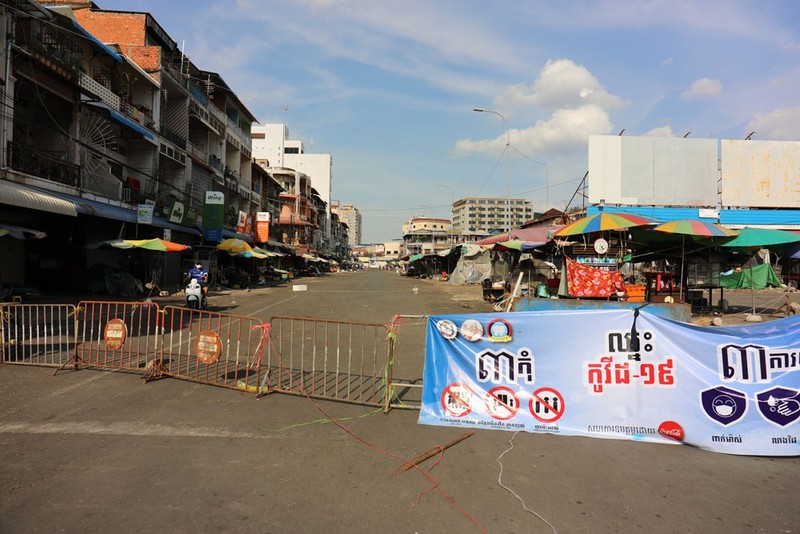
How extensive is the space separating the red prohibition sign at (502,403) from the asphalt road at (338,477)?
0.72 ft

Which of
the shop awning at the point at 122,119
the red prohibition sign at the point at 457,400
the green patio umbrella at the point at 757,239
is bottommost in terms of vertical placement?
the red prohibition sign at the point at 457,400

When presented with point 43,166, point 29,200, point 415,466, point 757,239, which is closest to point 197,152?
point 43,166

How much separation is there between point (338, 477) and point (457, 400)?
1840 mm

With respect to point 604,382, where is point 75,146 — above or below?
above

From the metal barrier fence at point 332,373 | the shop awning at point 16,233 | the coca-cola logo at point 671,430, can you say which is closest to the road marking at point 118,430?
the metal barrier fence at point 332,373

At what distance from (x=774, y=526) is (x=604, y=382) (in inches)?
73.7

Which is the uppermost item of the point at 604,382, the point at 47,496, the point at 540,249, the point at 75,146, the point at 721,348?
the point at 75,146

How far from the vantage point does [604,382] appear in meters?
5.01

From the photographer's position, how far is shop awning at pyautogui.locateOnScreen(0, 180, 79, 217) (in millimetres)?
13077

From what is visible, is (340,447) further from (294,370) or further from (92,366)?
(92,366)

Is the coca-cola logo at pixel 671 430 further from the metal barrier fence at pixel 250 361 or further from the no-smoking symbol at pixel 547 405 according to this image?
the metal barrier fence at pixel 250 361

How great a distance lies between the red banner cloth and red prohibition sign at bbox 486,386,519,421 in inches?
285

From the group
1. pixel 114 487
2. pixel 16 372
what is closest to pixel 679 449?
pixel 114 487

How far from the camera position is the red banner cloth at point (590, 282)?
1161 cm
